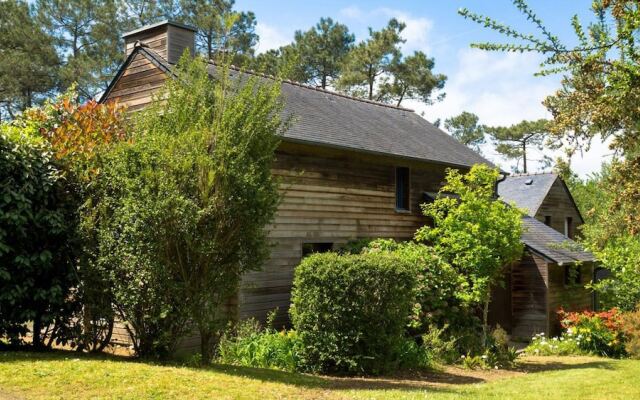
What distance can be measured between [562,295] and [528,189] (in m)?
11.6

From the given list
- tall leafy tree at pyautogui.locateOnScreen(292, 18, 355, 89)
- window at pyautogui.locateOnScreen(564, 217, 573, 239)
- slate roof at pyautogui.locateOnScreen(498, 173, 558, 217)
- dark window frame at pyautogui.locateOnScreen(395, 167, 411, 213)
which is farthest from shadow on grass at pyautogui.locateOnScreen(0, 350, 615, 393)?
tall leafy tree at pyautogui.locateOnScreen(292, 18, 355, 89)

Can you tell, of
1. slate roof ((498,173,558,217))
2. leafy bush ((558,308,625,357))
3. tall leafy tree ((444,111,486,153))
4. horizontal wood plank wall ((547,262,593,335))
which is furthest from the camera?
tall leafy tree ((444,111,486,153))

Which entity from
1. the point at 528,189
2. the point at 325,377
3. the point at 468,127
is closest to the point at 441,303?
the point at 325,377

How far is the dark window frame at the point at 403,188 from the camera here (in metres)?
18.8

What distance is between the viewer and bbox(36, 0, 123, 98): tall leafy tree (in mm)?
34500

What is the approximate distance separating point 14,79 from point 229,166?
27.9 metres

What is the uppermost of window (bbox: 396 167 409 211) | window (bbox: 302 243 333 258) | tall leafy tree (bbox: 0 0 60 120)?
tall leafy tree (bbox: 0 0 60 120)

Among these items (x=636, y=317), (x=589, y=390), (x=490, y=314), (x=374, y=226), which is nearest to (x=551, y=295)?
(x=490, y=314)

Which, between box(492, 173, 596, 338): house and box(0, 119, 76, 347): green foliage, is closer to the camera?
box(0, 119, 76, 347): green foliage

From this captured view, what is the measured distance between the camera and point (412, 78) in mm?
40875

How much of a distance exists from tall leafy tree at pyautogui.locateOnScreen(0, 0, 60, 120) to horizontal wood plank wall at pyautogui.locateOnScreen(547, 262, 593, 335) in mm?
27954

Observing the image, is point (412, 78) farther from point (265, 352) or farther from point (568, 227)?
point (265, 352)

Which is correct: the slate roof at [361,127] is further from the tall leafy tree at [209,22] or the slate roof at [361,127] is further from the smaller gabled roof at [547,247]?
the tall leafy tree at [209,22]

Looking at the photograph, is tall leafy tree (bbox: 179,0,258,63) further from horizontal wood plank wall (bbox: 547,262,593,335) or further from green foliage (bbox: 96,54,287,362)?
green foliage (bbox: 96,54,287,362)
